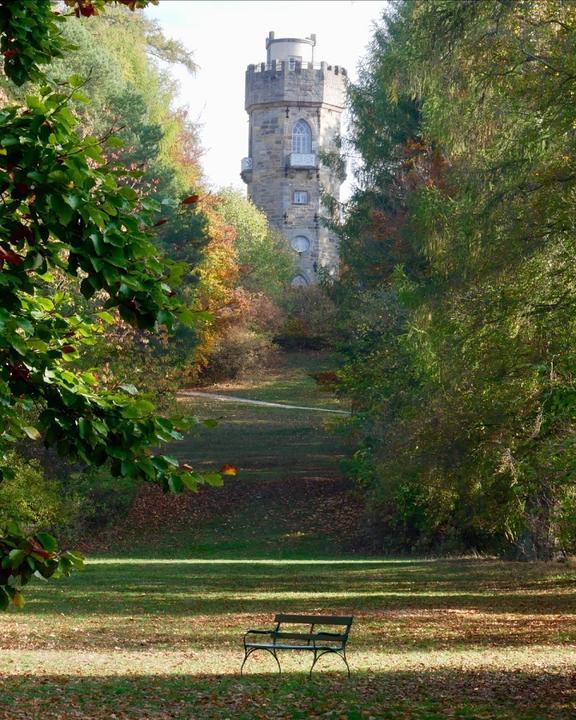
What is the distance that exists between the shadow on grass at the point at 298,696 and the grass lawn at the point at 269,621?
0.03 m

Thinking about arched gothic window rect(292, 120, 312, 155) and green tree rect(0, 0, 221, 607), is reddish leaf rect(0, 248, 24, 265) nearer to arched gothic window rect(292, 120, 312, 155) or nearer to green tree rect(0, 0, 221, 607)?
green tree rect(0, 0, 221, 607)

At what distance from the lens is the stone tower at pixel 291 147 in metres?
67.8

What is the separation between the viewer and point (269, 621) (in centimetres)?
1694

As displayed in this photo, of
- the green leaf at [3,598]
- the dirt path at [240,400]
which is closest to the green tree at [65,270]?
the green leaf at [3,598]

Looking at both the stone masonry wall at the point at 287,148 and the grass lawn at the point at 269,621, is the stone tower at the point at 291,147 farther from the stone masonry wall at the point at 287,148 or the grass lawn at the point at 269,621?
the grass lawn at the point at 269,621

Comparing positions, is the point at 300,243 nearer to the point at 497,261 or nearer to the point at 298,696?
the point at 497,261

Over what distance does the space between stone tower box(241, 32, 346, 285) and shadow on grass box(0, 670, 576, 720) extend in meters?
56.3

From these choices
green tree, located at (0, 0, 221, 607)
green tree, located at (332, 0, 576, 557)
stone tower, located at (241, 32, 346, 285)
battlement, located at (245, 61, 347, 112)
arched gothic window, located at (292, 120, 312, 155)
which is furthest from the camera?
battlement, located at (245, 61, 347, 112)

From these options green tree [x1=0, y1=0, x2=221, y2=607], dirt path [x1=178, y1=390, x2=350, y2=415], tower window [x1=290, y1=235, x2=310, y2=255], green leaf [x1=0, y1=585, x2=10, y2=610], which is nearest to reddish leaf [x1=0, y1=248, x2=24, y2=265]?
green tree [x1=0, y1=0, x2=221, y2=607]

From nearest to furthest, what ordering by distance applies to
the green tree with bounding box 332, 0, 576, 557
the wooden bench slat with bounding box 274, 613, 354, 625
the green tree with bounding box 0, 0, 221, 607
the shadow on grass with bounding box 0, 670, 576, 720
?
the green tree with bounding box 0, 0, 221, 607
the shadow on grass with bounding box 0, 670, 576, 720
the wooden bench slat with bounding box 274, 613, 354, 625
the green tree with bounding box 332, 0, 576, 557

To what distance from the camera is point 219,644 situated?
14.8m

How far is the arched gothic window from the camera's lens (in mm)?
67938

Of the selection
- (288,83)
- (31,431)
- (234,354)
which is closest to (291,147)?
(288,83)

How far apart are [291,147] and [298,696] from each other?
5894 centimetres
